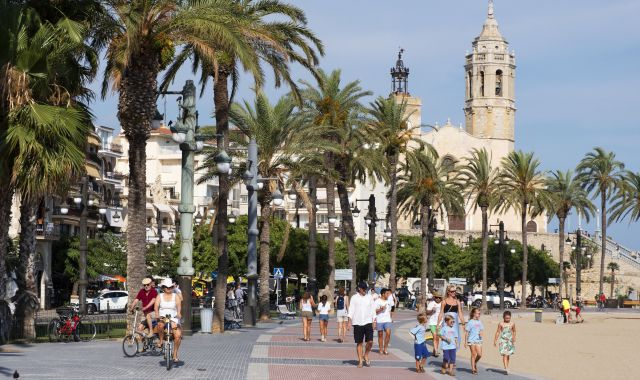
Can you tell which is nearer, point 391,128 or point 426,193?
point 391,128

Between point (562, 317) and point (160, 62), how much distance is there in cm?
3581

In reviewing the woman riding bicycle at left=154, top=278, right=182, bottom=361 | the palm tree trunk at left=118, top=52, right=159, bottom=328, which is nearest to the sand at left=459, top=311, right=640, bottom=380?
the woman riding bicycle at left=154, top=278, right=182, bottom=361

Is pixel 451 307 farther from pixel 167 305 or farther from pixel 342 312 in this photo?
pixel 342 312

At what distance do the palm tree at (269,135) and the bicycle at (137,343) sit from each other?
70.4 feet

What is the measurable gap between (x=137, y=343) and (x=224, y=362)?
1.90 meters

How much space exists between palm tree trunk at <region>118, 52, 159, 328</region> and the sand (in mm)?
8488

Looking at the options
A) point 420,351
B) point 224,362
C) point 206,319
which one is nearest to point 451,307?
point 420,351

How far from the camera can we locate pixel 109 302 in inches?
2297

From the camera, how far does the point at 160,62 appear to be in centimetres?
2997

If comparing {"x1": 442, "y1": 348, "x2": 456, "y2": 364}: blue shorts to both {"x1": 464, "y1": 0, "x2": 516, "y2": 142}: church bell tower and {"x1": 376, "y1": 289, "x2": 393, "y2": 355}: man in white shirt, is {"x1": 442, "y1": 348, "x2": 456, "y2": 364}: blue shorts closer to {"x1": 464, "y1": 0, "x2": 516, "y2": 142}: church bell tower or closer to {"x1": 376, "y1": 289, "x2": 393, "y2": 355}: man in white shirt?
{"x1": 376, "y1": 289, "x2": 393, "y2": 355}: man in white shirt

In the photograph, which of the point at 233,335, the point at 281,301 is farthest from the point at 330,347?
the point at 281,301

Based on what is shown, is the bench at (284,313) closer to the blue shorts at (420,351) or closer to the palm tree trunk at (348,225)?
the palm tree trunk at (348,225)

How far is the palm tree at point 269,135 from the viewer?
151ft

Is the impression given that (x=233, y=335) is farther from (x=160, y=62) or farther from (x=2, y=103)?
(x=2, y=103)
